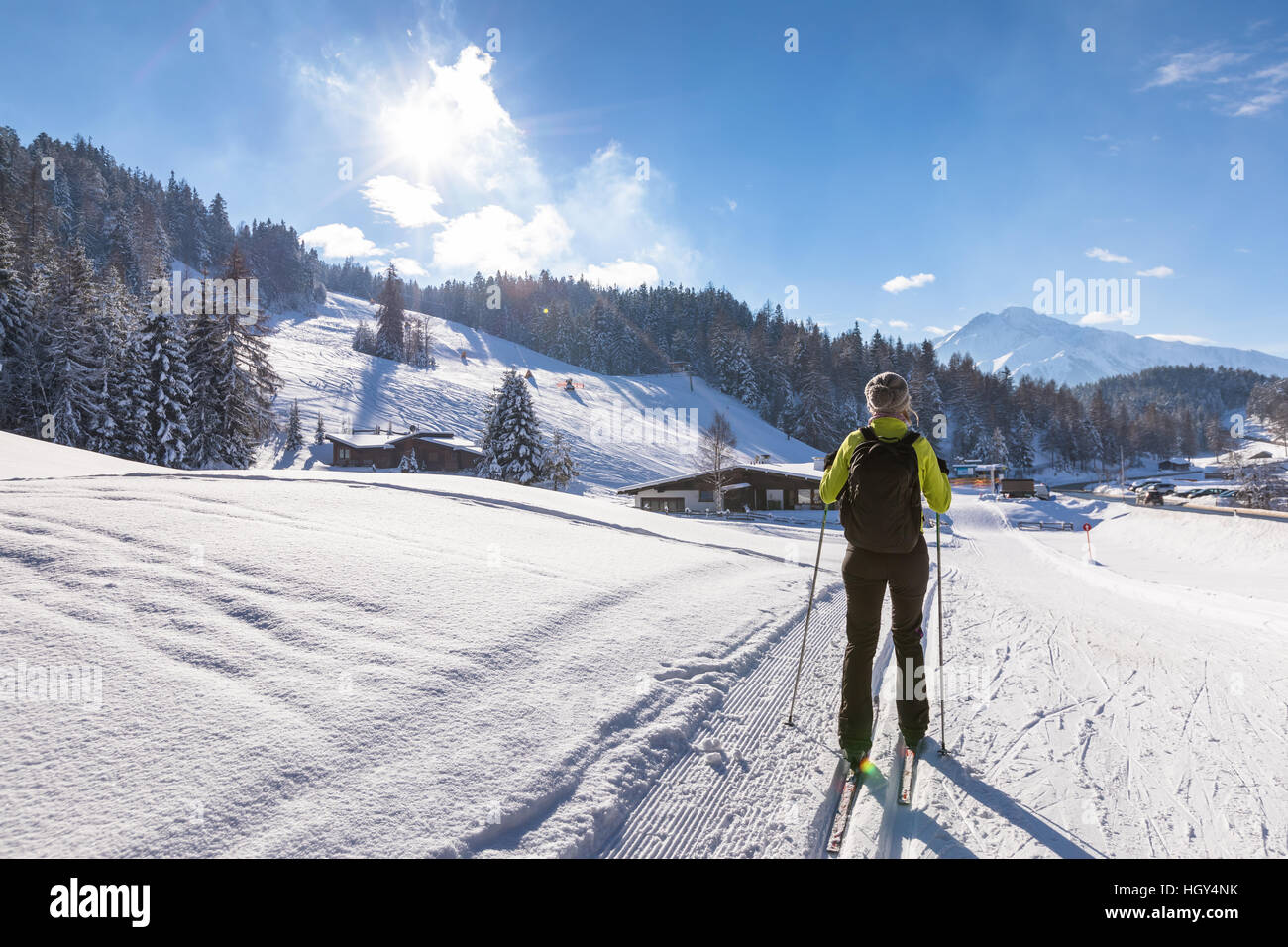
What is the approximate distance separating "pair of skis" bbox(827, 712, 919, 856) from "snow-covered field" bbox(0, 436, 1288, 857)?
0.21 feet

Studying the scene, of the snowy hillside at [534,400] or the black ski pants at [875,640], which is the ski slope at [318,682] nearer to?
the black ski pants at [875,640]

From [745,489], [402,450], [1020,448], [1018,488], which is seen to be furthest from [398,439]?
[1020,448]

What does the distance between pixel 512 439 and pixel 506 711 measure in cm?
3327

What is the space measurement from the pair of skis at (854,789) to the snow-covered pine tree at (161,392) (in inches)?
1253

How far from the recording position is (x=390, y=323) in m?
81.4

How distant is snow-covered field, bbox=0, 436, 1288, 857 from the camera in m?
2.38

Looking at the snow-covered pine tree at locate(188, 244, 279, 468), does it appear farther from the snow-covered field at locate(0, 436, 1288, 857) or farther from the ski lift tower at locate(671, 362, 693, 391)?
the ski lift tower at locate(671, 362, 693, 391)

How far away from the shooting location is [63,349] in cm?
2711

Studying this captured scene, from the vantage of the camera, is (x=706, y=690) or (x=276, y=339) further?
(x=276, y=339)

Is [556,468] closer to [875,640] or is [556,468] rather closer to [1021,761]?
[875,640]

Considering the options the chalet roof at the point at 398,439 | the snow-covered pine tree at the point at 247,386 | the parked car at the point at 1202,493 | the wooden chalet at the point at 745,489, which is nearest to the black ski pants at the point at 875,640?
the snow-covered pine tree at the point at 247,386
